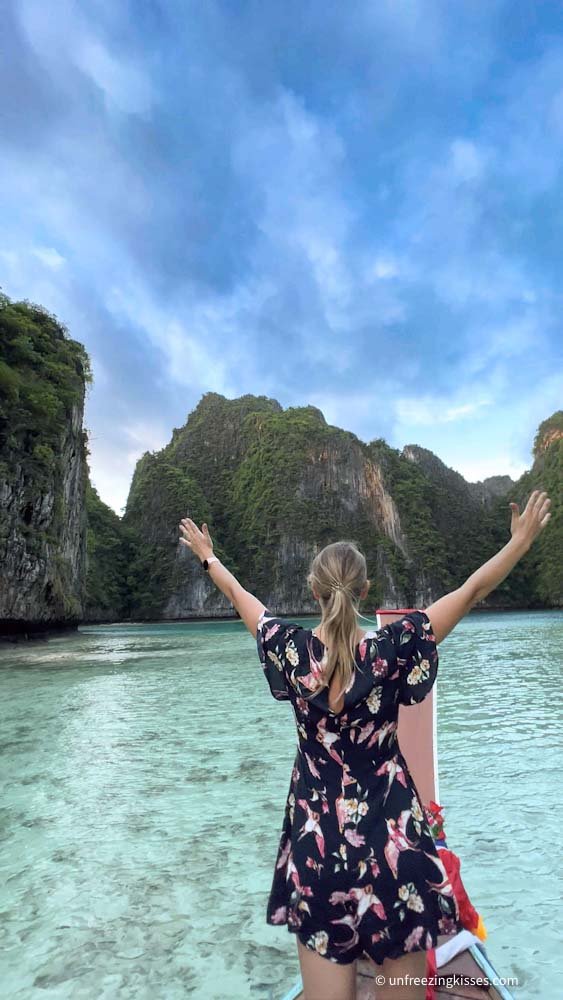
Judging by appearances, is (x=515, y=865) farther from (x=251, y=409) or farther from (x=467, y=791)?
(x=251, y=409)

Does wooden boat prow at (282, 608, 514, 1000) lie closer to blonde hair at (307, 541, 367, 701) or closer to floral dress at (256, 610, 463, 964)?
floral dress at (256, 610, 463, 964)

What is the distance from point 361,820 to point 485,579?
64cm

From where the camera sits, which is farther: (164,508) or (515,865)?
(164,508)

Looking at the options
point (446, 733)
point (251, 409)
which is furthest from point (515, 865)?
point (251, 409)

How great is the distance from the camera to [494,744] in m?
5.90

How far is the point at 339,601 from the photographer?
4.58 ft

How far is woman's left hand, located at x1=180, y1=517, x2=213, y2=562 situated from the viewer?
196 centimetres

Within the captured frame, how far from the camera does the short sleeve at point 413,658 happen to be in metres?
1.41

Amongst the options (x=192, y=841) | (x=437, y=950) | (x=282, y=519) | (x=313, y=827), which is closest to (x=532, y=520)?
(x=313, y=827)

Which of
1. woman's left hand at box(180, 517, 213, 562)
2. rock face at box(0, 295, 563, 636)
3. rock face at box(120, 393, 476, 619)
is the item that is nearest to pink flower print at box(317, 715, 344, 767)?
woman's left hand at box(180, 517, 213, 562)

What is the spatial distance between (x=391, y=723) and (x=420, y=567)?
8206 cm

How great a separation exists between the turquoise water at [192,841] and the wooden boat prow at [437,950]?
57cm

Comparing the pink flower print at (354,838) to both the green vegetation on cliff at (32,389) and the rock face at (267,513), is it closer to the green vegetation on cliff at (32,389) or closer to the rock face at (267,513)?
the green vegetation on cliff at (32,389)

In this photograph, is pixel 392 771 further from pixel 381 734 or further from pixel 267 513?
pixel 267 513
